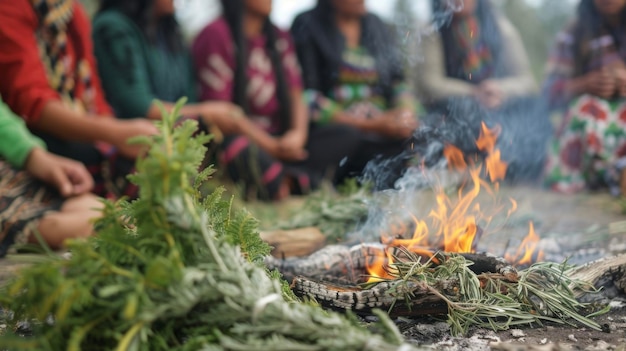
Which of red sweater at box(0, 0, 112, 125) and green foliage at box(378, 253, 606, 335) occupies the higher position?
red sweater at box(0, 0, 112, 125)

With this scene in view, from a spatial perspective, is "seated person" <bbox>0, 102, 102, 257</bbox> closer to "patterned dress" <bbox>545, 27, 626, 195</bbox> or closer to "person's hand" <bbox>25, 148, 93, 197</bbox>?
"person's hand" <bbox>25, 148, 93, 197</bbox>

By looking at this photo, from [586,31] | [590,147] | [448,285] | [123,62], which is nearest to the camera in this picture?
[448,285]

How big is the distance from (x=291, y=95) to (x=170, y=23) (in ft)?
4.26

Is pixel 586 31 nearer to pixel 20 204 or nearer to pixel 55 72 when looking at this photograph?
pixel 55 72

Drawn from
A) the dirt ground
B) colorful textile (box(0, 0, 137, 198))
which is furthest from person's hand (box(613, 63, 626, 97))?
colorful textile (box(0, 0, 137, 198))

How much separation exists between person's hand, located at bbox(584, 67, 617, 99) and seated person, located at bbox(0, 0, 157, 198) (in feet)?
12.7

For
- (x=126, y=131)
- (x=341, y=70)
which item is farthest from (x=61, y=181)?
(x=341, y=70)

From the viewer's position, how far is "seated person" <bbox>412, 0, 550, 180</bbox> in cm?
605

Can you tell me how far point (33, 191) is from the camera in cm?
338

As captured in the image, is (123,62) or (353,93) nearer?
(123,62)

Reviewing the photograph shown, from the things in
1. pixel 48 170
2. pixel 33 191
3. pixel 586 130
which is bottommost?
A: pixel 586 130

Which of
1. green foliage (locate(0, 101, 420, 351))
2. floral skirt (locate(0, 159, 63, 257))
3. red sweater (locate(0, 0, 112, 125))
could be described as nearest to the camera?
green foliage (locate(0, 101, 420, 351))

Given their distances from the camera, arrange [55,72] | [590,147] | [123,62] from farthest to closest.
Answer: [590,147], [123,62], [55,72]

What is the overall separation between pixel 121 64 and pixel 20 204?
1798mm
